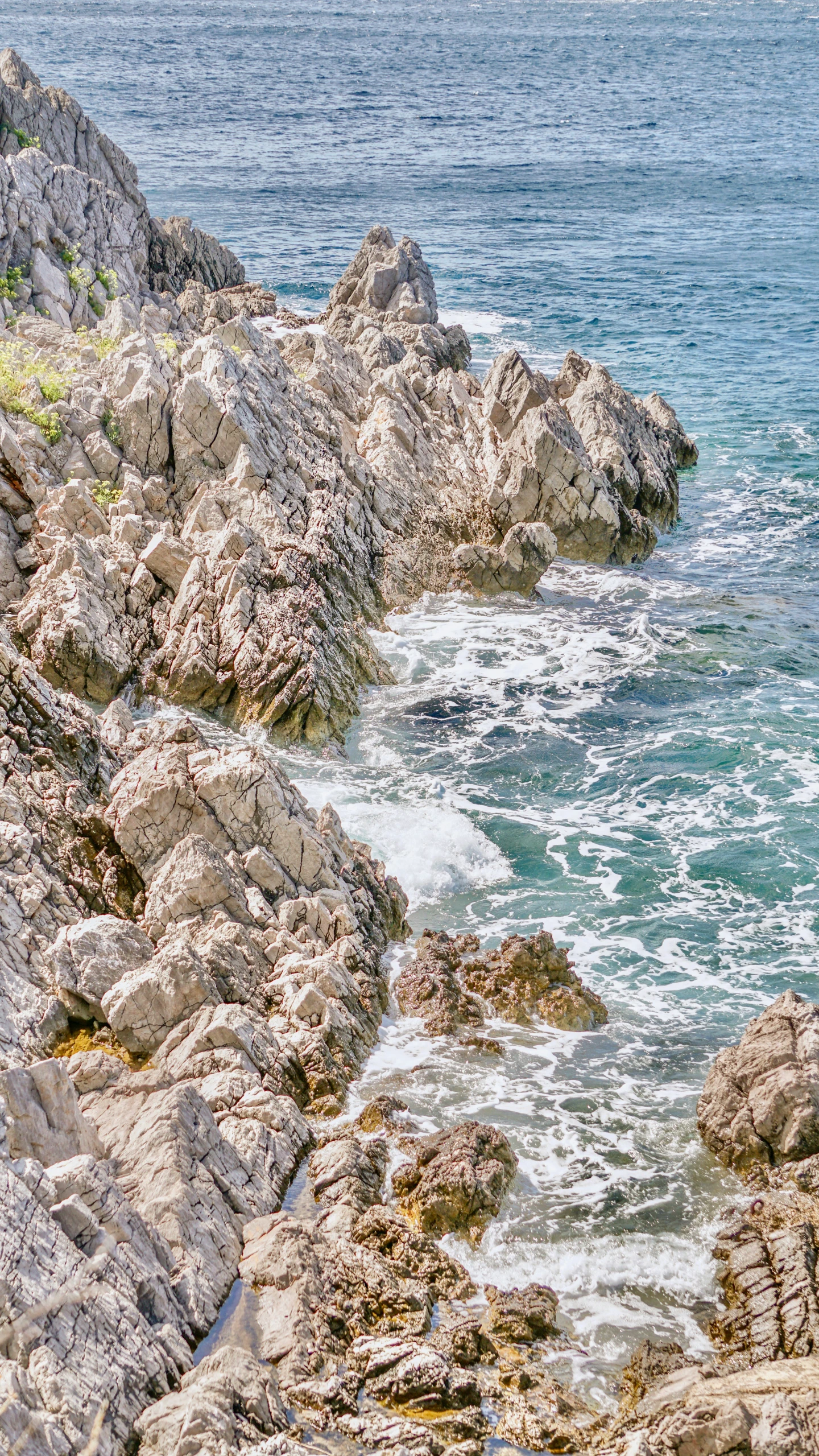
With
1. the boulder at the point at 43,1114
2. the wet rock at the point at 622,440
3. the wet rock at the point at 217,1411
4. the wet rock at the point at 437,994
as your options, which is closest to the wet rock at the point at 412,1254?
the wet rock at the point at 217,1411

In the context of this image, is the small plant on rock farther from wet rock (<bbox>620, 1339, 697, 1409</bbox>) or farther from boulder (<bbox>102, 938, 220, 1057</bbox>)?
wet rock (<bbox>620, 1339, 697, 1409</bbox>)

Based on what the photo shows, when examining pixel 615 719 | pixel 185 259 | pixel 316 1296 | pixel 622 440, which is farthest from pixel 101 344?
pixel 316 1296

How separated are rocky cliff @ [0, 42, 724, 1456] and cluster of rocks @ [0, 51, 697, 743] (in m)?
0.09

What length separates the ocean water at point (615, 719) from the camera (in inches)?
527

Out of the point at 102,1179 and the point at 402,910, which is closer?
the point at 102,1179

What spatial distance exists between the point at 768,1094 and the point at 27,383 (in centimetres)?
2095

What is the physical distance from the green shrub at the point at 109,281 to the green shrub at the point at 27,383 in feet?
28.7

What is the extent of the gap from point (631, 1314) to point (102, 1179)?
5.27m

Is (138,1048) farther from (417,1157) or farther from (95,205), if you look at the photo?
(95,205)

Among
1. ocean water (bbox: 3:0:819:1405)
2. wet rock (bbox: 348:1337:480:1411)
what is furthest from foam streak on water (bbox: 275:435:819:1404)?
wet rock (bbox: 348:1337:480:1411)

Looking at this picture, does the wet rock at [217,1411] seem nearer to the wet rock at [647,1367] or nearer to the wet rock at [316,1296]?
the wet rock at [316,1296]

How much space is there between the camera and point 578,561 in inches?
1261

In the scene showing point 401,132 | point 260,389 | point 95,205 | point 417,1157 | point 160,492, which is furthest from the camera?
point 401,132

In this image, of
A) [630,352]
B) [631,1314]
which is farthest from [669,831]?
[630,352]
